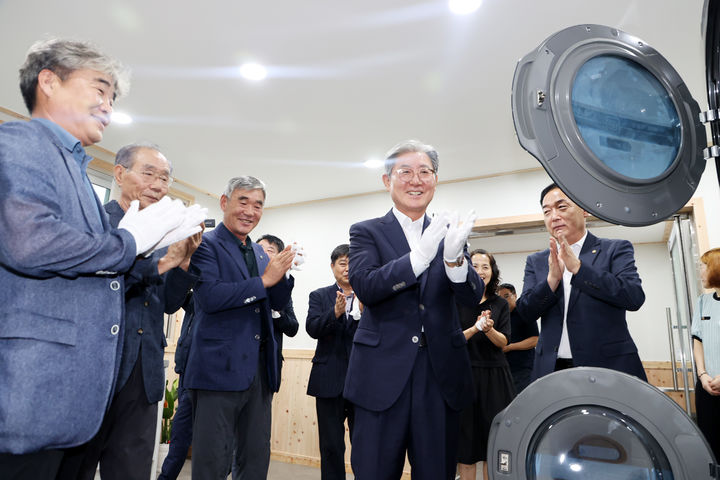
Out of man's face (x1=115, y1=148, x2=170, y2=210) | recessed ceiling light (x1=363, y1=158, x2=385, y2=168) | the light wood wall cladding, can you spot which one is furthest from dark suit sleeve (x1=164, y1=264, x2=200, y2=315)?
the light wood wall cladding

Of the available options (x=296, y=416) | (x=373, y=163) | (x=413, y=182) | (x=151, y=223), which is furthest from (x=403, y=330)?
(x=296, y=416)

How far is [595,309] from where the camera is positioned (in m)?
1.75

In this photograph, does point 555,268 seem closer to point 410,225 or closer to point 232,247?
point 410,225

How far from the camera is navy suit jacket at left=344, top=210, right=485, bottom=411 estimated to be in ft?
4.53

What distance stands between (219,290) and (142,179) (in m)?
0.51

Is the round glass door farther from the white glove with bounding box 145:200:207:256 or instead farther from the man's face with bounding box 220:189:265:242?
the man's face with bounding box 220:189:265:242

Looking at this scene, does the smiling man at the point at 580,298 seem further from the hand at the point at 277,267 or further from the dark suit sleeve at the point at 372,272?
the hand at the point at 277,267

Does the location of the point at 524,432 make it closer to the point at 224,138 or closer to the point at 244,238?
the point at 244,238

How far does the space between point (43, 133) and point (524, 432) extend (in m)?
1.20

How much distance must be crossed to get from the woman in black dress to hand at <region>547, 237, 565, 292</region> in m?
0.83

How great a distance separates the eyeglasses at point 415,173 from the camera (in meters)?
1.61

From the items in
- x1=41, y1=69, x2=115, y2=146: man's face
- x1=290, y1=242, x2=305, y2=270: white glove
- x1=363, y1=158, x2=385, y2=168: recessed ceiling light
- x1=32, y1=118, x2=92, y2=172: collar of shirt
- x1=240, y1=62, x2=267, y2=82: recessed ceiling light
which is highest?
x1=363, y1=158, x2=385, y2=168: recessed ceiling light

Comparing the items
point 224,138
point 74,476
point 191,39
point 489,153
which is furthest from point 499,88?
point 74,476

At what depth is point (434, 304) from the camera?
4.80ft
